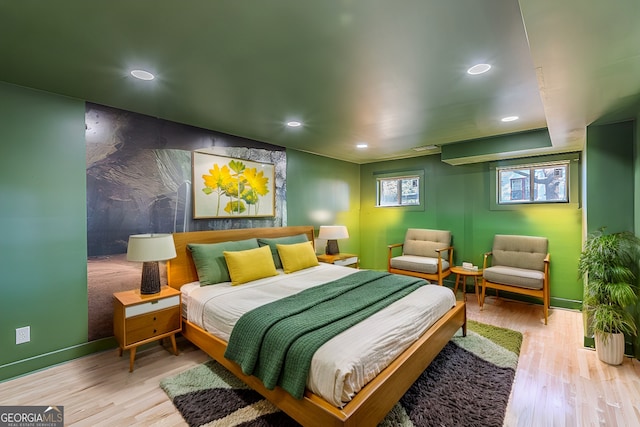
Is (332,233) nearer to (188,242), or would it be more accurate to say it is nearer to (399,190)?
(399,190)

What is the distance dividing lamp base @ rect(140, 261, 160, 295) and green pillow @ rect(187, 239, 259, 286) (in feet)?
1.46

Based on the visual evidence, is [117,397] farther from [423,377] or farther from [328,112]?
[328,112]

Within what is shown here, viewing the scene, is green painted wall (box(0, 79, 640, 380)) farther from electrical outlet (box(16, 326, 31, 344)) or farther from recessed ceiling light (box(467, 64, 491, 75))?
recessed ceiling light (box(467, 64, 491, 75))

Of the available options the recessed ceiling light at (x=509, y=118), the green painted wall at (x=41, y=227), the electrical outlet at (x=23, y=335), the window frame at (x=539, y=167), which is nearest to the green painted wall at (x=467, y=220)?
the window frame at (x=539, y=167)

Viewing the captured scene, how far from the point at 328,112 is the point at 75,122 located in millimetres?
2350

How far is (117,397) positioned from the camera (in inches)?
83.3

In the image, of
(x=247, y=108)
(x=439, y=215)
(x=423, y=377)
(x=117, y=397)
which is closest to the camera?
(x=117, y=397)

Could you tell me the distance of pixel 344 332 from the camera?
1915 mm

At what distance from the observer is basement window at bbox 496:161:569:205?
13.3 ft

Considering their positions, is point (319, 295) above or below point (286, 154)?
below

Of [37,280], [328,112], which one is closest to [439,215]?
[328,112]

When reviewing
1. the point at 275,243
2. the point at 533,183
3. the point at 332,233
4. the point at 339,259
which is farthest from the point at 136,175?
the point at 533,183

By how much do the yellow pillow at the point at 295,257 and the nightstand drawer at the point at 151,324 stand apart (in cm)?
131

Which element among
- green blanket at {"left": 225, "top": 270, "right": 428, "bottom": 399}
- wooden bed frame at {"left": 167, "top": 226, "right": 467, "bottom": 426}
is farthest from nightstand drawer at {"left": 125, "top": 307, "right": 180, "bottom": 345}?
green blanket at {"left": 225, "top": 270, "right": 428, "bottom": 399}
